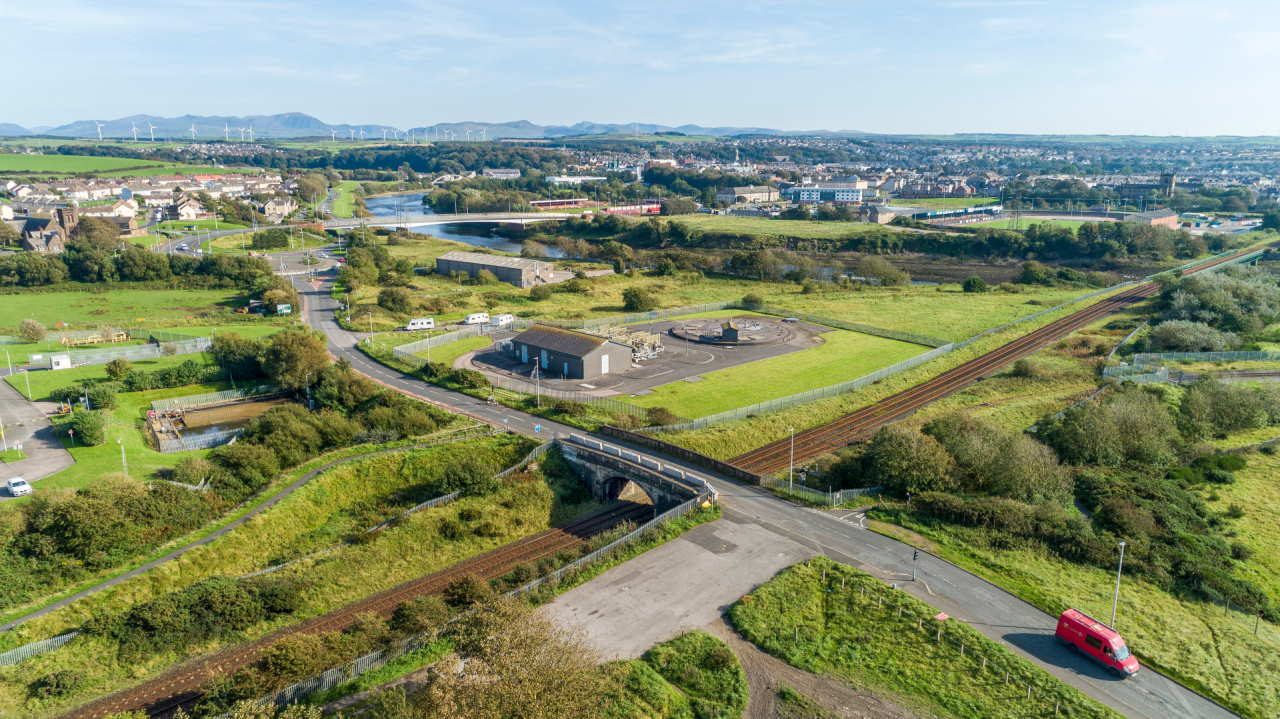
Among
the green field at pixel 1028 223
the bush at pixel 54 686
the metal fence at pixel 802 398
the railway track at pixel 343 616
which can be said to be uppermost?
the green field at pixel 1028 223

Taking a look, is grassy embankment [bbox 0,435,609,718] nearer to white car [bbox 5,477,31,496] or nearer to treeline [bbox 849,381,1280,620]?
white car [bbox 5,477,31,496]

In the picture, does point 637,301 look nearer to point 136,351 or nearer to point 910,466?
point 136,351

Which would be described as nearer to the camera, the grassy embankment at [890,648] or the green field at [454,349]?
the grassy embankment at [890,648]

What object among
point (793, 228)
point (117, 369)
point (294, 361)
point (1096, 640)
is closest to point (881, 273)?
point (793, 228)

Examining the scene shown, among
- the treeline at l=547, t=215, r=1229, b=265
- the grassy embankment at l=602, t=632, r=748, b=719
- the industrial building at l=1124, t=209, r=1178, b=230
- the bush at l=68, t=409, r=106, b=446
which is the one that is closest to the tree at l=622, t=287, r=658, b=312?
the bush at l=68, t=409, r=106, b=446

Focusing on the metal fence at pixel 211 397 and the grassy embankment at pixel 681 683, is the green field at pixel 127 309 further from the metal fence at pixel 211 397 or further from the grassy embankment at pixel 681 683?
the grassy embankment at pixel 681 683

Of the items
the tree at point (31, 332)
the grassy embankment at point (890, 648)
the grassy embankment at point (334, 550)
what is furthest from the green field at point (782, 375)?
the tree at point (31, 332)
